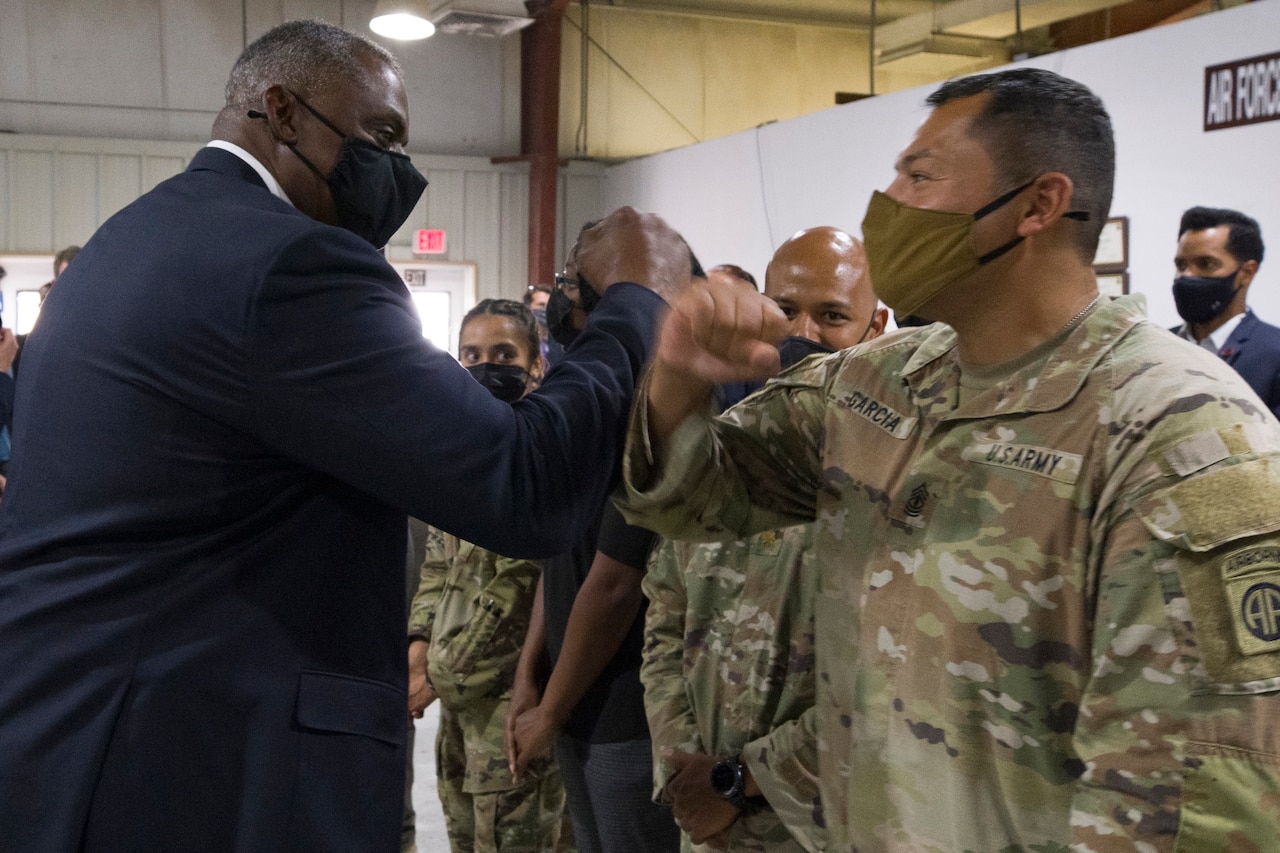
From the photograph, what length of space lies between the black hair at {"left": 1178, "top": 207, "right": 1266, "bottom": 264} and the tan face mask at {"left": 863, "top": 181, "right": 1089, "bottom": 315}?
3.50m

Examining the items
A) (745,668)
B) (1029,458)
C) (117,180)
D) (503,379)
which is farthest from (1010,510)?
(117,180)

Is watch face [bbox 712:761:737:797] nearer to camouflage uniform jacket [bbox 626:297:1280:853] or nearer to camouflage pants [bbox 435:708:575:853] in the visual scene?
camouflage uniform jacket [bbox 626:297:1280:853]

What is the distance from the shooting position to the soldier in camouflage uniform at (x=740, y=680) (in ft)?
5.77

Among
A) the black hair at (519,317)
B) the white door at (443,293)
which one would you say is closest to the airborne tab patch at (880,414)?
the black hair at (519,317)

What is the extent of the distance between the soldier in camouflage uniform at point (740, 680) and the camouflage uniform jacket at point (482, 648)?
0.58 m

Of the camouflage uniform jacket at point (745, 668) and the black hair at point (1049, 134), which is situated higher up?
the black hair at point (1049, 134)

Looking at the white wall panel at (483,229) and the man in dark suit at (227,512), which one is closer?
the man in dark suit at (227,512)

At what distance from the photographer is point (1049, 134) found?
4.30 feet

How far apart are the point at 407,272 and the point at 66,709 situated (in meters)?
8.91

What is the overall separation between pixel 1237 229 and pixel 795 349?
9.96 ft

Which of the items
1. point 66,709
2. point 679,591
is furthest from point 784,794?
point 66,709

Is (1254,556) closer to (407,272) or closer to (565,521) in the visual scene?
(565,521)

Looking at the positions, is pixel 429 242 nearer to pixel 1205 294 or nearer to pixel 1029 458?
pixel 1205 294

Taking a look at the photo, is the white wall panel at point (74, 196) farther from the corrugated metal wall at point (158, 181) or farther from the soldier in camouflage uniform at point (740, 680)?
the soldier in camouflage uniform at point (740, 680)
